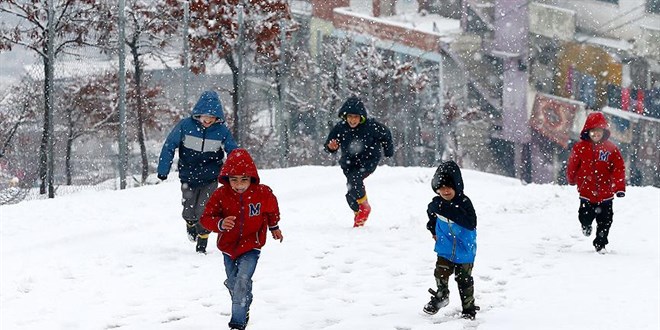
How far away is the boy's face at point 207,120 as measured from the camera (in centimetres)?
823

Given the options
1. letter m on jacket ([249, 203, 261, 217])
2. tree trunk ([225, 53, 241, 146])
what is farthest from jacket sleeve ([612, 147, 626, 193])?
tree trunk ([225, 53, 241, 146])

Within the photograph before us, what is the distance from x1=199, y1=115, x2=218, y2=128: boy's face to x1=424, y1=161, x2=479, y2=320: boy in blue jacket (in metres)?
2.93

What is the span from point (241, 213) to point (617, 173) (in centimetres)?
500

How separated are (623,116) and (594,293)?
34401mm

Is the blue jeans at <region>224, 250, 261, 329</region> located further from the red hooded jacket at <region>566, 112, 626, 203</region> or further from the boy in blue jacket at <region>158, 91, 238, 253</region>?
the red hooded jacket at <region>566, 112, 626, 203</region>

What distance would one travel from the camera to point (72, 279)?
776 cm

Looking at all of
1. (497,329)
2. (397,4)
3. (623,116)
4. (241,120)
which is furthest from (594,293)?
(397,4)

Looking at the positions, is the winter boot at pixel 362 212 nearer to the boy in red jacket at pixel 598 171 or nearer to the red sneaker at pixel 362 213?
the red sneaker at pixel 362 213

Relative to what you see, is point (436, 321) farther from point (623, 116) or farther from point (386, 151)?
point (623, 116)

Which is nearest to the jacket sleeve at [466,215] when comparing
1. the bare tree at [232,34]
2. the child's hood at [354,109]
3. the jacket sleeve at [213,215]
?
the jacket sleeve at [213,215]

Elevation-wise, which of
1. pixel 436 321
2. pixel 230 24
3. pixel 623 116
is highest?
pixel 230 24

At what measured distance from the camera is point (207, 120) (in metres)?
8.27

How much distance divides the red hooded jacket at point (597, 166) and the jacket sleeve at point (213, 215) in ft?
15.7

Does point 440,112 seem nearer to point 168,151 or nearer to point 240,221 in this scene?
point 168,151
